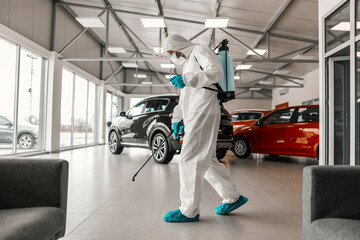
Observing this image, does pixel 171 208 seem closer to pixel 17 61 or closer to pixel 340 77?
pixel 340 77

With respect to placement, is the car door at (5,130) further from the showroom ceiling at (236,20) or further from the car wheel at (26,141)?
the showroom ceiling at (236,20)

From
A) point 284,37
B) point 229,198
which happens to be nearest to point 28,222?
point 229,198

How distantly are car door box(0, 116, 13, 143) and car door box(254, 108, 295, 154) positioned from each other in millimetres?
6281

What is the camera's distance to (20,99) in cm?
763

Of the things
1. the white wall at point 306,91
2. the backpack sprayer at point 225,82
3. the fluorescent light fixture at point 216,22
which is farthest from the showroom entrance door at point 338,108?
the white wall at point 306,91

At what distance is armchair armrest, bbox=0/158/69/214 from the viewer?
1495 mm

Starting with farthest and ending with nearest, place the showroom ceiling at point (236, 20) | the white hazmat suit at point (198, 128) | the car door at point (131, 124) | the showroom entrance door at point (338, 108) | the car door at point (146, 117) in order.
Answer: the showroom ceiling at point (236, 20), the car door at point (131, 124), the car door at point (146, 117), the showroom entrance door at point (338, 108), the white hazmat suit at point (198, 128)

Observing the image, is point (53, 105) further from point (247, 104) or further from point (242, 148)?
point (247, 104)

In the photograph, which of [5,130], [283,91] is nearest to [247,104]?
[283,91]

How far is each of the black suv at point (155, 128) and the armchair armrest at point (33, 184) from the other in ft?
13.4

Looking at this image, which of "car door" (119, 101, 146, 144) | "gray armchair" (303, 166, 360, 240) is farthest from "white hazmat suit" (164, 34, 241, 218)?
"car door" (119, 101, 146, 144)

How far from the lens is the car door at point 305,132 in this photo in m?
6.19

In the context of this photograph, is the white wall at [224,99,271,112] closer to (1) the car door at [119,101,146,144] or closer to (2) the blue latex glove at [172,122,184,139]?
(1) the car door at [119,101,146,144]

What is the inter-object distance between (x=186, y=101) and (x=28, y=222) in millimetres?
1663
